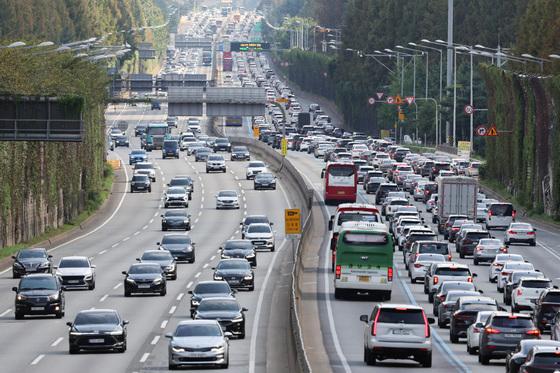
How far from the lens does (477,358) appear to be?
159 ft

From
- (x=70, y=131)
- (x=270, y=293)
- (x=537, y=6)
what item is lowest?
(x=270, y=293)

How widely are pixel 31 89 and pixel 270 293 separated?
1460 inches

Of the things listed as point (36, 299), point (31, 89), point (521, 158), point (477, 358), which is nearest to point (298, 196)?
point (521, 158)

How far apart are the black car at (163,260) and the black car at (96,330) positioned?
25019 millimetres

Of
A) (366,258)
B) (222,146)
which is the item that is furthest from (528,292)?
Result: (222,146)

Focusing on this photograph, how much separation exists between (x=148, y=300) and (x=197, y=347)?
22.9 metres

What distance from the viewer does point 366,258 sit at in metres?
64.0

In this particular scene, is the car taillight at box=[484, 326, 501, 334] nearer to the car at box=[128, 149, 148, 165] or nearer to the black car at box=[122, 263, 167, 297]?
the black car at box=[122, 263, 167, 297]

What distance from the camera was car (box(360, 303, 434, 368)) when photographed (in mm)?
45625

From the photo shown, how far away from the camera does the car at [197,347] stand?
1731 inches

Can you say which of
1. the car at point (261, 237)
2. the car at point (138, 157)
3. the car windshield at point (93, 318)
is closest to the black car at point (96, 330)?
the car windshield at point (93, 318)

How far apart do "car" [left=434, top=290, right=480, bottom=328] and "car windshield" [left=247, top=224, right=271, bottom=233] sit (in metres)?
36.3

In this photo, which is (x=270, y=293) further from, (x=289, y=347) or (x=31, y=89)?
(x=31, y=89)

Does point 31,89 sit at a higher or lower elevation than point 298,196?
higher
